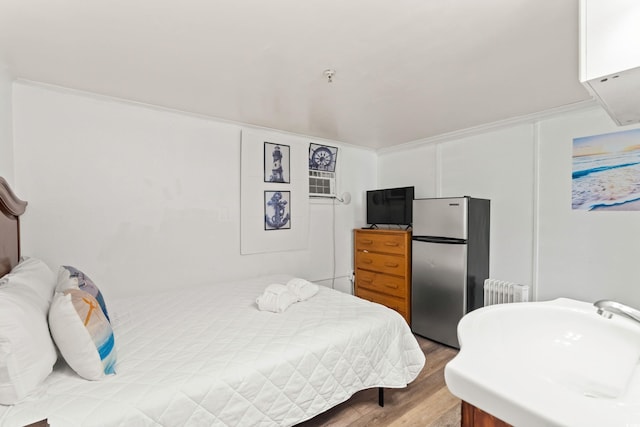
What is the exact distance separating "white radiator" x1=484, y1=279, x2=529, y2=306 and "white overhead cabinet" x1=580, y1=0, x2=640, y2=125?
232 centimetres

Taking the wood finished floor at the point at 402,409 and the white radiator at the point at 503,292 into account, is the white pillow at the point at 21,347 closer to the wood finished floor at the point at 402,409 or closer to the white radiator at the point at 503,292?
the wood finished floor at the point at 402,409

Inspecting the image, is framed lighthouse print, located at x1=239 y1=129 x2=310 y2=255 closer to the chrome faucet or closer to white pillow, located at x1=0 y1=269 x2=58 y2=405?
white pillow, located at x1=0 y1=269 x2=58 y2=405

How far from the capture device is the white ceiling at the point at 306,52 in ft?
4.39

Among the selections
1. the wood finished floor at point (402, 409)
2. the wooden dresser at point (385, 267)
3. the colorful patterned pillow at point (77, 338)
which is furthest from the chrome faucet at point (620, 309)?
the wooden dresser at point (385, 267)

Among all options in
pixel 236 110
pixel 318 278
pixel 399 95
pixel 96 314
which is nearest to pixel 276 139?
pixel 236 110

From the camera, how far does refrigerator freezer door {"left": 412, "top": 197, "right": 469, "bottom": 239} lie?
2.85 metres

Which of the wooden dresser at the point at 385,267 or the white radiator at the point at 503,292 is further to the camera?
the wooden dresser at the point at 385,267

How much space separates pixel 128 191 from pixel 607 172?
3977mm

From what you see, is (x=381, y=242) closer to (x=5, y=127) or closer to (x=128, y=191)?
(x=128, y=191)

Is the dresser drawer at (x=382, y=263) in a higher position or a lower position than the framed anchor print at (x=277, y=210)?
lower

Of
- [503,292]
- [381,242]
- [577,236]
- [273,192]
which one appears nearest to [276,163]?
[273,192]

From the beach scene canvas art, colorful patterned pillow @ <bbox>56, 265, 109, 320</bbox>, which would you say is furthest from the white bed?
the beach scene canvas art

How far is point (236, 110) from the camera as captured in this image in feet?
8.91

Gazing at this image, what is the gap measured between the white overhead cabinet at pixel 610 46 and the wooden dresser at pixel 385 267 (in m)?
2.54
